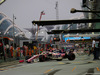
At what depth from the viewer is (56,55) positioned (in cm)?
2780

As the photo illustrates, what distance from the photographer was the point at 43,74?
42.7 feet

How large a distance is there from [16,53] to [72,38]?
160 ft

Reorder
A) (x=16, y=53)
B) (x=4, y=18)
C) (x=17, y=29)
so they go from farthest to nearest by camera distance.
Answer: (x=17, y=29)
(x=4, y=18)
(x=16, y=53)

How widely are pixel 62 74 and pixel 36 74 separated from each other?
A: 1631 millimetres

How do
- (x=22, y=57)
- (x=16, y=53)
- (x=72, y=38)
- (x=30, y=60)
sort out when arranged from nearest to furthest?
(x=30, y=60)
(x=16, y=53)
(x=22, y=57)
(x=72, y=38)

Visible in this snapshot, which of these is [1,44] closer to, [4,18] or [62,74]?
[62,74]

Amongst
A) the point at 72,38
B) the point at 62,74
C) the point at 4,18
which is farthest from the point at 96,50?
the point at 4,18

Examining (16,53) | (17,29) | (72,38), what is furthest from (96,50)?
(17,29)

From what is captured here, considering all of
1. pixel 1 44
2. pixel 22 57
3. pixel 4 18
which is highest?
pixel 4 18

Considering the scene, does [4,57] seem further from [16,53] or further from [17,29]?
[17,29]

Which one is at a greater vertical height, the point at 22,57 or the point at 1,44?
the point at 1,44

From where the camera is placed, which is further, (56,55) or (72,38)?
(72,38)

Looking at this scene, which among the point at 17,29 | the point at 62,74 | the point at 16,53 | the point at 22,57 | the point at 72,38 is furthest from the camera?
the point at 17,29

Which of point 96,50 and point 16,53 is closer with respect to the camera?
point 96,50
